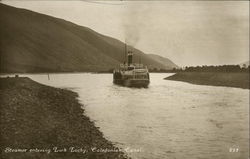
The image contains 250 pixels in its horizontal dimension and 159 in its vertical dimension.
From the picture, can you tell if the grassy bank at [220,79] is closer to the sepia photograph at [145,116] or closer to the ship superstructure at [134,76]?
the ship superstructure at [134,76]

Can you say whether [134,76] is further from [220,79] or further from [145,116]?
[145,116]

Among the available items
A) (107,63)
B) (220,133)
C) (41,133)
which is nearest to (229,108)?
(220,133)

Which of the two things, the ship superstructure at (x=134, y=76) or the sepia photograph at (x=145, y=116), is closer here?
the sepia photograph at (x=145, y=116)

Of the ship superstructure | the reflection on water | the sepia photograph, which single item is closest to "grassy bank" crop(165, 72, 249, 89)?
the ship superstructure

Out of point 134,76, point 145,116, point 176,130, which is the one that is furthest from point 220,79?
point 176,130

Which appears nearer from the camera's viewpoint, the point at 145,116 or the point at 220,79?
the point at 145,116

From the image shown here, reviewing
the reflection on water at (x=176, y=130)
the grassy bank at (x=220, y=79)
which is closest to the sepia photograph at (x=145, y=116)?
the reflection on water at (x=176, y=130)

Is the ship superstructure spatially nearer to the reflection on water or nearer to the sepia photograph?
the reflection on water

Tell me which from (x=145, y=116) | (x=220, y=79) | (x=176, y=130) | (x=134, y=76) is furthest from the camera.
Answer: (x=134, y=76)

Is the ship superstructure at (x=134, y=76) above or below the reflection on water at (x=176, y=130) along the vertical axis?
above
